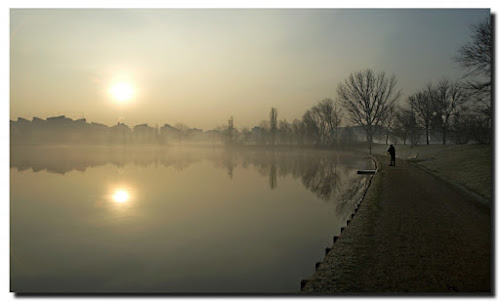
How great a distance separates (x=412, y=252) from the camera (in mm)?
5988

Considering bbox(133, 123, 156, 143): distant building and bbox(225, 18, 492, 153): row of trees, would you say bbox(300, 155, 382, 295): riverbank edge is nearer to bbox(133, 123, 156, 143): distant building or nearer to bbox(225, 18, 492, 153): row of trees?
bbox(225, 18, 492, 153): row of trees

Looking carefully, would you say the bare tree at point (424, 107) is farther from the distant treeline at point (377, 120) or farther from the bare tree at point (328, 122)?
the bare tree at point (328, 122)

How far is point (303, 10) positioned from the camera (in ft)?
26.5

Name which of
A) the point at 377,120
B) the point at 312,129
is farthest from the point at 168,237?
the point at 312,129

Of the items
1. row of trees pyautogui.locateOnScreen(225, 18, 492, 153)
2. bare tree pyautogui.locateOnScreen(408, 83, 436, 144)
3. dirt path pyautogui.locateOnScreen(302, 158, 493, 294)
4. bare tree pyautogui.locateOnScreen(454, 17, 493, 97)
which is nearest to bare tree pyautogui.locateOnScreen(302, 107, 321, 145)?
row of trees pyautogui.locateOnScreen(225, 18, 492, 153)

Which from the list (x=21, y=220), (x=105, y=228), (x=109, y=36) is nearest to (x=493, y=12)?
(x=109, y=36)

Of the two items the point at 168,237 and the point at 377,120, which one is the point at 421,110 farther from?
the point at 168,237

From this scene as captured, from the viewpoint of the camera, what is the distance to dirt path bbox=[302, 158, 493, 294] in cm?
488

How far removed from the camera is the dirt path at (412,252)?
4.88 meters

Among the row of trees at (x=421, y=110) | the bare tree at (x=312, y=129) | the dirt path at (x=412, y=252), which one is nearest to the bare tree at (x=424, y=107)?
the row of trees at (x=421, y=110)

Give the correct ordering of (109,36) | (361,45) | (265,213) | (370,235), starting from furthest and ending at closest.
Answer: (265,213)
(361,45)
(109,36)
(370,235)

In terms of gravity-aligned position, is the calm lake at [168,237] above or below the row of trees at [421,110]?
below
